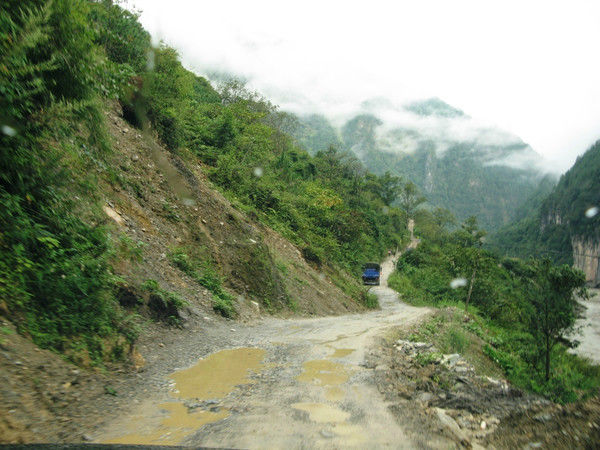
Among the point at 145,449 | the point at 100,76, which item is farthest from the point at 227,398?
the point at 100,76

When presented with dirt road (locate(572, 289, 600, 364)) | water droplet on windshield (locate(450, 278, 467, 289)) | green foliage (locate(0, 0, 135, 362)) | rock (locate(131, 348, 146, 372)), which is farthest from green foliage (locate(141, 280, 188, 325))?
water droplet on windshield (locate(450, 278, 467, 289))

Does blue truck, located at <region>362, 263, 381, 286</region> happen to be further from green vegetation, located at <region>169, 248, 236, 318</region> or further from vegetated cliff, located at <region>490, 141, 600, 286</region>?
vegetated cliff, located at <region>490, 141, 600, 286</region>

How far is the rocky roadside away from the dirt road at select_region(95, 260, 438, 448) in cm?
41

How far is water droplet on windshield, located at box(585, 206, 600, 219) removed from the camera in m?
109

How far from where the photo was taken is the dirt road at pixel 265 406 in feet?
12.5

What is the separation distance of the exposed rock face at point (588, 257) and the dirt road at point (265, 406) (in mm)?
104377

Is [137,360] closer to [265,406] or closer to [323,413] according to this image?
[265,406]

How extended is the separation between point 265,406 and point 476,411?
2.86m

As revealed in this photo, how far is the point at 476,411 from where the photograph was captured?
503 centimetres

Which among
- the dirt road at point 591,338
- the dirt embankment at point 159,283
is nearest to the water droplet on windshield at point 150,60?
the dirt embankment at point 159,283

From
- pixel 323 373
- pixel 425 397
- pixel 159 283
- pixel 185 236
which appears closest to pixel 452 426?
pixel 425 397

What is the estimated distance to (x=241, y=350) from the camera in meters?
8.16

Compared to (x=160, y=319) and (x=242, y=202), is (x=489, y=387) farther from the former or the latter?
(x=242, y=202)

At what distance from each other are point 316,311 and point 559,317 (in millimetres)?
10028
